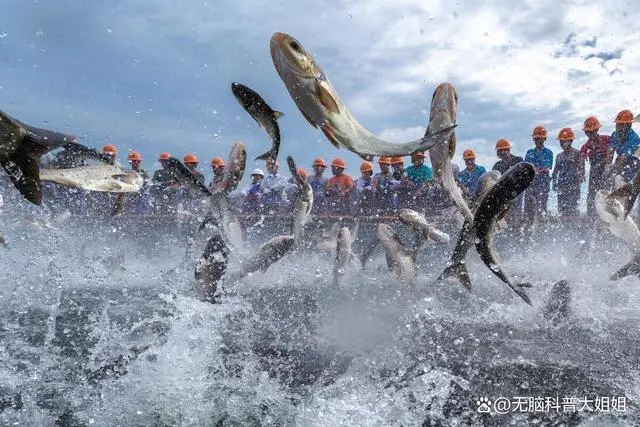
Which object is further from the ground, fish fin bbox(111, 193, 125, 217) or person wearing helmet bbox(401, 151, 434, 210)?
person wearing helmet bbox(401, 151, 434, 210)

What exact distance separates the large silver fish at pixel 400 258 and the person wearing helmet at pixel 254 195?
5.25 meters

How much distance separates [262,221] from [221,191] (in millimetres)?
5780

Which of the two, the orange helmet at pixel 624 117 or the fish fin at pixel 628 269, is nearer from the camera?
the fish fin at pixel 628 269

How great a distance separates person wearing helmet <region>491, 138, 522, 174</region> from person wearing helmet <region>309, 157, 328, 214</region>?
13.0ft

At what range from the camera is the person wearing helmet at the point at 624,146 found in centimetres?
1038

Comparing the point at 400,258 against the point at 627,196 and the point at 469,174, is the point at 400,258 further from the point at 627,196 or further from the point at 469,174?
the point at 469,174

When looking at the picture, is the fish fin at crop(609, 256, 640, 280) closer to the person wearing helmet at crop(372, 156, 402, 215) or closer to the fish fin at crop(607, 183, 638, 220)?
the fish fin at crop(607, 183, 638, 220)

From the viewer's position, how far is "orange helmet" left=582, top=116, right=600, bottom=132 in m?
11.8

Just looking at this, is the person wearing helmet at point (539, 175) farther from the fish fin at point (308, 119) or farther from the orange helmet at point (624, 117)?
the fish fin at point (308, 119)

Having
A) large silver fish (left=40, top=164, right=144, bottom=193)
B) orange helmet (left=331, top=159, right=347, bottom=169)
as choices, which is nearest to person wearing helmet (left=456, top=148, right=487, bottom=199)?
orange helmet (left=331, top=159, right=347, bottom=169)

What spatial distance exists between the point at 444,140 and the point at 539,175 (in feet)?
26.2

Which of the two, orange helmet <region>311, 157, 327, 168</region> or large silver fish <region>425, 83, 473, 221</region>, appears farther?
orange helmet <region>311, 157, 327, 168</region>

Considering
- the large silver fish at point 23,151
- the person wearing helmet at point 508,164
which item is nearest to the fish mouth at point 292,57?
the large silver fish at point 23,151

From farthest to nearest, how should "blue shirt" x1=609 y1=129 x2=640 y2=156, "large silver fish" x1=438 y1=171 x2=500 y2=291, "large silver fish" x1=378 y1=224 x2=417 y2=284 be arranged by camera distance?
1. "blue shirt" x1=609 y1=129 x2=640 y2=156
2. "large silver fish" x1=378 y1=224 x2=417 y2=284
3. "large silver fish" x1=438 y1=171 x2=500 y2=291
